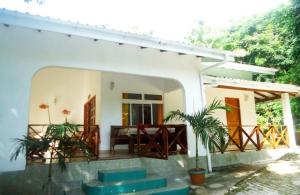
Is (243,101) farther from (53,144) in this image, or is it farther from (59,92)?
(53,144)

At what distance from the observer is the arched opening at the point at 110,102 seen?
902 centimetres

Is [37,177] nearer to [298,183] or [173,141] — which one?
[173,141]

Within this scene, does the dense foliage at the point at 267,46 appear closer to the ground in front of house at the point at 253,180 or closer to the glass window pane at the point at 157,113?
the glass window pane at the point at 157,113

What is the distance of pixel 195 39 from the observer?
24.8 m

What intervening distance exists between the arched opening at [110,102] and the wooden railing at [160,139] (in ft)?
0.14

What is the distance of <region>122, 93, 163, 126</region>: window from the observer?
32.7 feet

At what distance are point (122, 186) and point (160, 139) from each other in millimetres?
2707

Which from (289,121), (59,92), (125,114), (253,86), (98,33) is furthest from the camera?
(59,92)

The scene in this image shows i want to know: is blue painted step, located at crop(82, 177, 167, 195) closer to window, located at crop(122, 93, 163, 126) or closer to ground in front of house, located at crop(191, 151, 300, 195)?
ground in front of house, located at crop(191, 151, 300, 195)

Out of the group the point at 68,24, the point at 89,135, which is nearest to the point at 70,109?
the point at 89,135

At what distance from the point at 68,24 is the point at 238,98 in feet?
29.7

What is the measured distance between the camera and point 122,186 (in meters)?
5.27

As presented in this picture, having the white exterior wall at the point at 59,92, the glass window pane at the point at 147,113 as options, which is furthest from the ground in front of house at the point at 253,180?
the white exterior wall at the point at 59,92

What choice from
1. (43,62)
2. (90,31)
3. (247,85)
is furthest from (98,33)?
(247,85)
